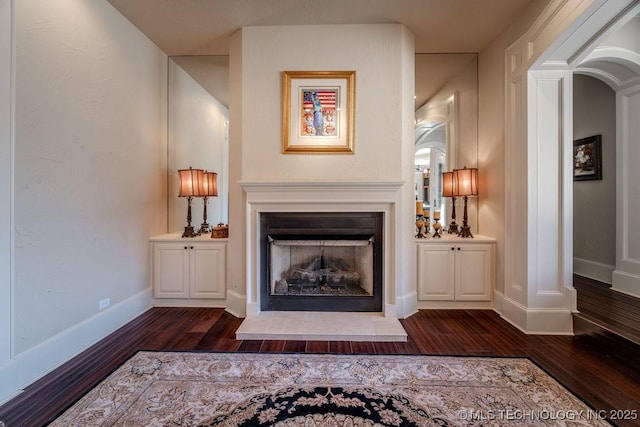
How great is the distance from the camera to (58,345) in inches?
83.7

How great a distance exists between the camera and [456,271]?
3148 millimetres

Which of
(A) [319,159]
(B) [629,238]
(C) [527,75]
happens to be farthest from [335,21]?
(B) [629,238]

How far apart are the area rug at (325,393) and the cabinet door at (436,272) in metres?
1.01

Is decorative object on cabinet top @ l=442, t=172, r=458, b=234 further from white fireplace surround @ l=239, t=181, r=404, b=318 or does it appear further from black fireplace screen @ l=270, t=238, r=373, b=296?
black fireplace screen @ l=270, t=238, r=373, b=296

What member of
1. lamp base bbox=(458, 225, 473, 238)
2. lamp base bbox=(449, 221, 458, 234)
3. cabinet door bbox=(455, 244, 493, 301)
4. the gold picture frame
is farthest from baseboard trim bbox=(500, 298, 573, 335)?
the gold picture frame

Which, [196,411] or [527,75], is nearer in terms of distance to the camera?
[196,411]

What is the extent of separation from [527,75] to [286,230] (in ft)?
8.97

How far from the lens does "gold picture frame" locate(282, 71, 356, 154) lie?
2904 millimetres

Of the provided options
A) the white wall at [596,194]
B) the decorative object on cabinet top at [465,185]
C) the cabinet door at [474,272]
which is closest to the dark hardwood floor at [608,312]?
the white wall at [596,194]

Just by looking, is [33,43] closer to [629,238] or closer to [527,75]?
[527,75]

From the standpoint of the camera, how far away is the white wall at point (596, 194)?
345 centimetres

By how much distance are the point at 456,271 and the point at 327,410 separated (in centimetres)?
218

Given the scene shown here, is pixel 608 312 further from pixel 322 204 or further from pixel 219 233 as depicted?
pixel 219 233

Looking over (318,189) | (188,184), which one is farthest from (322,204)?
(188,184)
